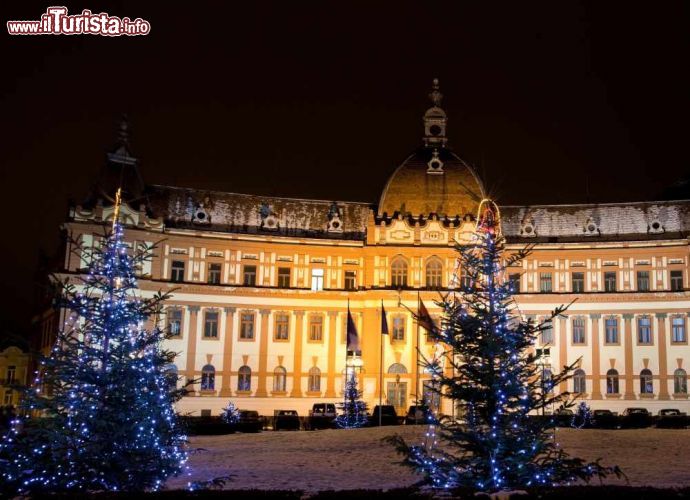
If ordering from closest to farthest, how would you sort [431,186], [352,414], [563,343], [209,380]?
[352,414], [209,380], [563,343], [431,186]

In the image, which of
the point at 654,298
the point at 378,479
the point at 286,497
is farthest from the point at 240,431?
the point at 654,298

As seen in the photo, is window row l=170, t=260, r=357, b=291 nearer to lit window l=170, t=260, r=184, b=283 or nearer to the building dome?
lit window l=170, t=260, r=184, b=283

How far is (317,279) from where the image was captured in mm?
66312

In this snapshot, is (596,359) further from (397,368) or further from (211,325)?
(211,325)

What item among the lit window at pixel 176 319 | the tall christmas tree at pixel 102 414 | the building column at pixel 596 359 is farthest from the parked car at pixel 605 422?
the lit window at pixel 176 319

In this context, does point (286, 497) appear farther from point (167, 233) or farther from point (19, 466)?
point (167, 233)

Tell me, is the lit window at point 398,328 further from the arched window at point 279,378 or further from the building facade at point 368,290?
the arched window at point 279,378

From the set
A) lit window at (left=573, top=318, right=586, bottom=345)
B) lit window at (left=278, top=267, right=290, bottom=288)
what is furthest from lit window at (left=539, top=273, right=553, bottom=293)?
lit window at (left=278, top=267, right=290, bottom=288)

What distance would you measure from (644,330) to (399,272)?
1859 cm

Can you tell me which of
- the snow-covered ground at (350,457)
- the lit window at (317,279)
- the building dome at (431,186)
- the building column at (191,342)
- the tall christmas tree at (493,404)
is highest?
the building dome at (431,186)

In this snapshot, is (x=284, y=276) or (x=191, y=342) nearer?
(x=191, y=342)

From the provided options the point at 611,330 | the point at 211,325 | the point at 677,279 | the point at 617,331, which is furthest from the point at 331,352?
the point at 677,279

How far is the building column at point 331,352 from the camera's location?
64188 mm

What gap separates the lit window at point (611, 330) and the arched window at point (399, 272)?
15.4 meters
